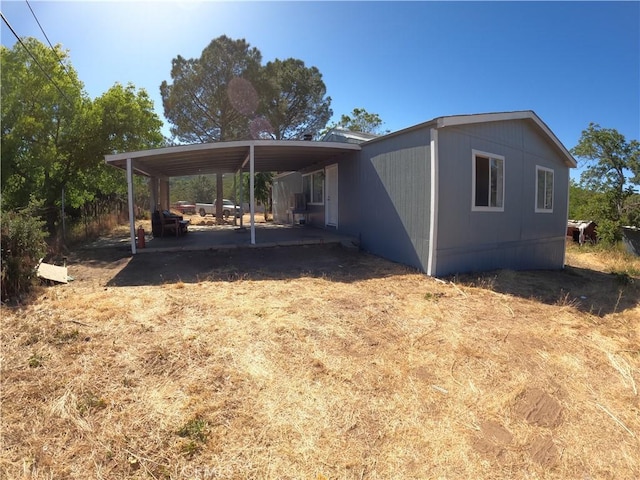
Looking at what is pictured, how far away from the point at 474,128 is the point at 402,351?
211 inches

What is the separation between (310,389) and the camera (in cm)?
274

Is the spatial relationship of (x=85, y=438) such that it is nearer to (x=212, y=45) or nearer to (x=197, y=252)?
(x=197, y=252)

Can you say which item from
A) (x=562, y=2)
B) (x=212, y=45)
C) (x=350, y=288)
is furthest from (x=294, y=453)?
(x=212, y=45)

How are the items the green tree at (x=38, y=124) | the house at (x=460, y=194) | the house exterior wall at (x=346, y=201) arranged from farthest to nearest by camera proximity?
the green tree at (x=38, y=124)
the house exterior wall at (x=346, y=201)
the house at (x=460, y=194)

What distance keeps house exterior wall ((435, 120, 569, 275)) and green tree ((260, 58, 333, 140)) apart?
12.0 metres

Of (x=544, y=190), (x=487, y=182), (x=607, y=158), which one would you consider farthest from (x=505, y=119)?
(x=607, y=158)

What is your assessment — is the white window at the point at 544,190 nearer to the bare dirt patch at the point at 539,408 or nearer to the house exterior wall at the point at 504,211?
the house exterior wall at the point at 504,211

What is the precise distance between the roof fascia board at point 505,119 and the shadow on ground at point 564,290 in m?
2.89

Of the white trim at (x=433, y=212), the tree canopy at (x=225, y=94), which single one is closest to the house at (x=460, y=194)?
the white trim at (x=433, y=212)

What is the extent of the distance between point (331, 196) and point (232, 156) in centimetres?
321

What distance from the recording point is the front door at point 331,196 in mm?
10453

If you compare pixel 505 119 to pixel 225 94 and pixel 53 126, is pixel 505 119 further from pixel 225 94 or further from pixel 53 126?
pixel 225 94

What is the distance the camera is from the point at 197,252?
308 inches

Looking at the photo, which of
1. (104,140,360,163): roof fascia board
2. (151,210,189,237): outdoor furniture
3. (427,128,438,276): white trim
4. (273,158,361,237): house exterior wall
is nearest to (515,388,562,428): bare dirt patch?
(427,128,438,276): white trim
